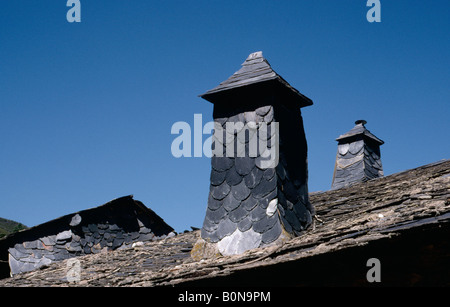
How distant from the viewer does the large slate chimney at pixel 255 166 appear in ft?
18.7

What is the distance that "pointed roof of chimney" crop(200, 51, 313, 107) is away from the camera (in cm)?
636

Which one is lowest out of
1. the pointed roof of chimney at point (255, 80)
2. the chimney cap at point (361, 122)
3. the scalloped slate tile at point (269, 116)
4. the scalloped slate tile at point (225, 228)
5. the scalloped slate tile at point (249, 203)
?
the scalloped slate tile at point (225, 228)

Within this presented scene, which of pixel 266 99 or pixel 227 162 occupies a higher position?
pixel 266 99

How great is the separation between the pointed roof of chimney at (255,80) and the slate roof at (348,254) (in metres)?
1.54

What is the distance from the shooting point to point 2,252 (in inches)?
507

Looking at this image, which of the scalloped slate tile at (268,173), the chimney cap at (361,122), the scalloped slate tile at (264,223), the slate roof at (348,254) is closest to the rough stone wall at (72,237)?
the chimney cap at (361,122)

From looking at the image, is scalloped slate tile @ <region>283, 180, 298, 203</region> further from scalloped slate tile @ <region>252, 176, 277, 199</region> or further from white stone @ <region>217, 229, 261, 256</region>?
white stone @ <region>217, 229, 261, 256</region>

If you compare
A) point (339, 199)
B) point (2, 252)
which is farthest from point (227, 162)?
point (2, 252)

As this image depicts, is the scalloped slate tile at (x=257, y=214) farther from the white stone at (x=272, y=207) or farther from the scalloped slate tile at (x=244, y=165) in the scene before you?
the scalloped slate tile at (x=244, y=165)
